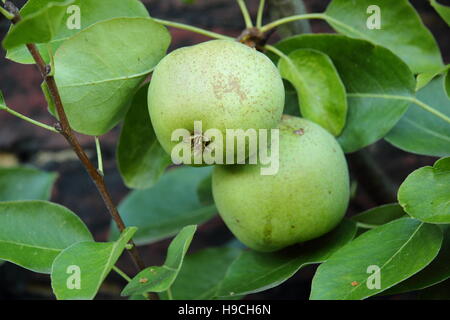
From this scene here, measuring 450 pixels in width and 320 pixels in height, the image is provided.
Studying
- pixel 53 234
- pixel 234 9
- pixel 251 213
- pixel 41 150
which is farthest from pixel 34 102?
pixel 251 213

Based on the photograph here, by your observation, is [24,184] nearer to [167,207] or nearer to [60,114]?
[167,207]

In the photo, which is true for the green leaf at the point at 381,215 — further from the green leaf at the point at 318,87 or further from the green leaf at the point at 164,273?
the green leaf at the point at 164,273

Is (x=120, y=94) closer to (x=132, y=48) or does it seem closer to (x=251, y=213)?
(x=132, y=48)

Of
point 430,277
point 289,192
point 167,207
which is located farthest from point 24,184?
point 430,277

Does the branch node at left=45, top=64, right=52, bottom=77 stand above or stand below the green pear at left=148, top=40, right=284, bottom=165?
above

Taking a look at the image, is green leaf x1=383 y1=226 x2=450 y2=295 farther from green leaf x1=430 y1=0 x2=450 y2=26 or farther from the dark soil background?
the dark soil background

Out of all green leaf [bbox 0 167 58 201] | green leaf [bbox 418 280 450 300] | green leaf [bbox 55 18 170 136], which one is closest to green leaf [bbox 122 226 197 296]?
green leaf [bbox 55 18 170 136]

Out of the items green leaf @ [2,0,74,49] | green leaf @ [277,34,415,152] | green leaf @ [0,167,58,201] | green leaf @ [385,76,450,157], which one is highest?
green leaf @ [2,0,74,49]
